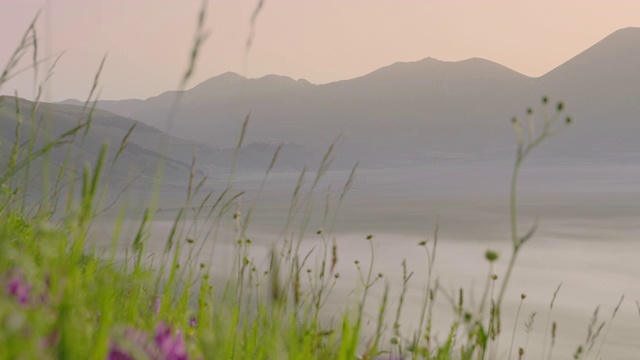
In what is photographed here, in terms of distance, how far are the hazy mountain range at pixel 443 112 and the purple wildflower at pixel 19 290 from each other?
281 feet

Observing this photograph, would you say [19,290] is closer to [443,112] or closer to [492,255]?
[492,255]

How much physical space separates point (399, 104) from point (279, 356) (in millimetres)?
167693

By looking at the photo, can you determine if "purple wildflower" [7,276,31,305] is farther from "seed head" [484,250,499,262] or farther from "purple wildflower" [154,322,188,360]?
"seed head" [484,250,499,262]

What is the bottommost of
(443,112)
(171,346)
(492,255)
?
(171,346)

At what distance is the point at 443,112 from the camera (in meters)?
157

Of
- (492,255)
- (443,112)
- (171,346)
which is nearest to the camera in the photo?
(171,346)

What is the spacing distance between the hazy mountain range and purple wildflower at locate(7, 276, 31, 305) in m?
85.6

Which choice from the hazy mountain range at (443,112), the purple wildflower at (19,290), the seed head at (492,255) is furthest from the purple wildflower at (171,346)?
the hazy mountain range at (443,112)

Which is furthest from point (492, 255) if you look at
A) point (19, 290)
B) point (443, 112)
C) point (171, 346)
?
point (443, 112)

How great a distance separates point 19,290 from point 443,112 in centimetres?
15864

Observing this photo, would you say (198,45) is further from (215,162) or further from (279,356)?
(215,162)

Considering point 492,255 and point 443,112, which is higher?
point 443,112

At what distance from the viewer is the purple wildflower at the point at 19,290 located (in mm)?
953

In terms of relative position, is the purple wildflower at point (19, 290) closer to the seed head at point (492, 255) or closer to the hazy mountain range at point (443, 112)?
the seed head at point (492, 255)
